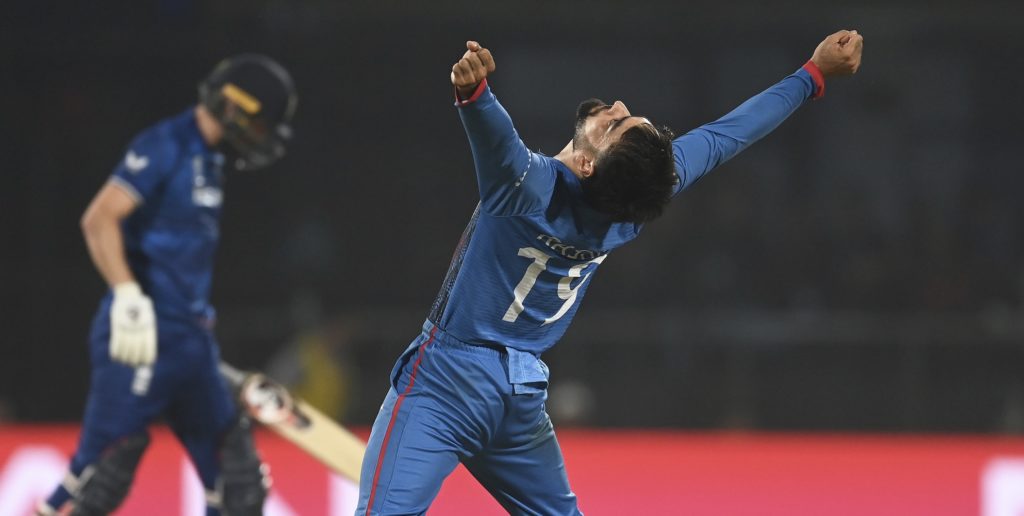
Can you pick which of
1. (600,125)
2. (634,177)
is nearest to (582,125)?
(600,125)

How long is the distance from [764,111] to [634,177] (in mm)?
836

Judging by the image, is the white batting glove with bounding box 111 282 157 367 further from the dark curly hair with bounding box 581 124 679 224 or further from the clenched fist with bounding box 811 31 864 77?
the clenched fist with bounding box 811 31 864 77

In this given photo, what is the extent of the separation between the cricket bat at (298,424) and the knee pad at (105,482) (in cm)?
50

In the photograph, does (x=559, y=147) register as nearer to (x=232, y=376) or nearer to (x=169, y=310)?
(x=232, y=376)

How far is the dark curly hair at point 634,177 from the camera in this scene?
3.18 meters

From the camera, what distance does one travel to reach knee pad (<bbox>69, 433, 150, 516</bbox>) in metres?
4.68

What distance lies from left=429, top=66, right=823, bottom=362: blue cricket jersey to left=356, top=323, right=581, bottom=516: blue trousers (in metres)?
0.07

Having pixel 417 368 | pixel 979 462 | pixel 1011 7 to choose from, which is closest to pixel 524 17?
pixel 1011 7

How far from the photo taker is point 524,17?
10.9 metres

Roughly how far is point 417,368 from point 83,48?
8.47 metres

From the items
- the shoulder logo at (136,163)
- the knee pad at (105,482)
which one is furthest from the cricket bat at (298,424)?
the shoulder logo at (136,163)

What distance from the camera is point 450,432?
340 cm

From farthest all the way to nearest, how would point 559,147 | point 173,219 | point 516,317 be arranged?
point 559,147 < point 173,219 < point 516,317

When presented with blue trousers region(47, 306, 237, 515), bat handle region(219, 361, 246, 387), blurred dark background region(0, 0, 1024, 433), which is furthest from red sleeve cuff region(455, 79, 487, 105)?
blurred dark background region(0, 0, 1024, 433)
